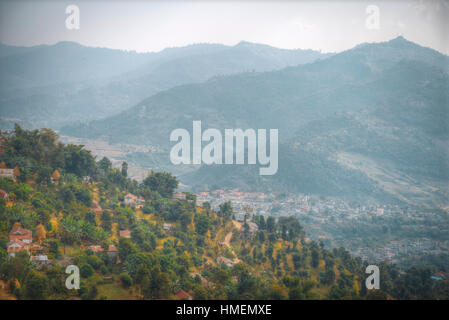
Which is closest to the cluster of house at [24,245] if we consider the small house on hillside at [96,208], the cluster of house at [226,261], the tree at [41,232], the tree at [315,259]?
the tree at [41,232]

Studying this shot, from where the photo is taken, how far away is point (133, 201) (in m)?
28.1

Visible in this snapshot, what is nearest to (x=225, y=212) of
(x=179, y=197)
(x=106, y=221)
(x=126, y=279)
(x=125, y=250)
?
(x=179, y=197)

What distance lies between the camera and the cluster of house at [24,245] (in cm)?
1587

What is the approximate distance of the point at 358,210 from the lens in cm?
5747

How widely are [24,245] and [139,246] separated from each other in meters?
5.60

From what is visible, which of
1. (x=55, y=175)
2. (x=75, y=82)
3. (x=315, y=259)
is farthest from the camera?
(x=75, y=82)

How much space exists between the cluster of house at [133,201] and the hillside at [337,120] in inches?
1604

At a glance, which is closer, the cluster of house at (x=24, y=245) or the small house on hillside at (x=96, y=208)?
the cluster of house at (x=24, y=245)

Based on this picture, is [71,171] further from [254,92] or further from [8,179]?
[254,92]

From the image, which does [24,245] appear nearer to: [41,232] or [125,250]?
[41,232]

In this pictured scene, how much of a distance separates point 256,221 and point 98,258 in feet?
49.4

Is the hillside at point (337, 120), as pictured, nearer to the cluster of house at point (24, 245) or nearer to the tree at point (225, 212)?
the tree at point (225, 212)

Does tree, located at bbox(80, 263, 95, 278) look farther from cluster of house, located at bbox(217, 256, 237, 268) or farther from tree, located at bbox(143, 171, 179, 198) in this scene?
tree, located at bbox(143, 171, 179, 198)
